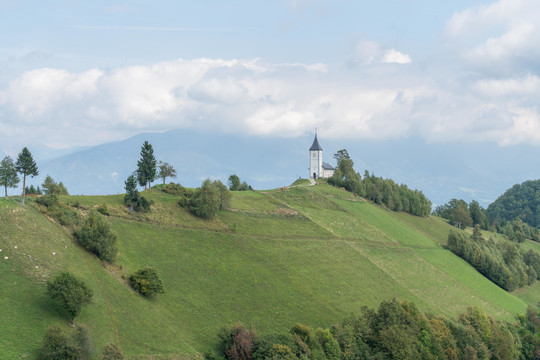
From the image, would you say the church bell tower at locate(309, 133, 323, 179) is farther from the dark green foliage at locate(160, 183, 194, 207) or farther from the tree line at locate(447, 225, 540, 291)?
the dark green foliage at locate(160, 183, 194, 207)

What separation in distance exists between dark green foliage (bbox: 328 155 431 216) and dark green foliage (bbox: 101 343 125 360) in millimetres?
117817

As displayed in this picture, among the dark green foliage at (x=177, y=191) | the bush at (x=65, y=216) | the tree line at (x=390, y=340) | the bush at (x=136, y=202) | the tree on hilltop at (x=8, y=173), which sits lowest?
the tree line at (x=390, y=340)

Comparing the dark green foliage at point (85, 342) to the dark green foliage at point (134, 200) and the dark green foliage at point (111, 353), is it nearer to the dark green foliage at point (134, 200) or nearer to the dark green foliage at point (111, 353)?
the dark green foliage at point (111, 353)

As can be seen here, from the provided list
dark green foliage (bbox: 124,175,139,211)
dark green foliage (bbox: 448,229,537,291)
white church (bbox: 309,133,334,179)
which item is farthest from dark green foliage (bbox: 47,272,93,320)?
white church (bbox: 309,133,334,179)

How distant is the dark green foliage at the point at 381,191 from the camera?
153375mm

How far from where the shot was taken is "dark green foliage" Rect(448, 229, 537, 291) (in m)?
118

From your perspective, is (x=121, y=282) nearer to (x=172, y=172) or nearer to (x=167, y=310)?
(x=167, y=310)

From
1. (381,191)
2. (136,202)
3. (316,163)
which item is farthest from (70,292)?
(316,163)

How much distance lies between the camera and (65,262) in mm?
51594

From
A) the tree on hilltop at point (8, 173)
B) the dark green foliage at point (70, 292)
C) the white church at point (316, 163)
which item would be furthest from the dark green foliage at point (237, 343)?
the white church at point (316, 163)

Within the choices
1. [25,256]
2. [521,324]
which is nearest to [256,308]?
[25,256]

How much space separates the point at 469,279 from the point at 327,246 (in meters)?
40.9

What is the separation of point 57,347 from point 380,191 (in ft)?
429

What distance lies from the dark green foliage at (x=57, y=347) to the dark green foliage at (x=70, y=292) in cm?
449
